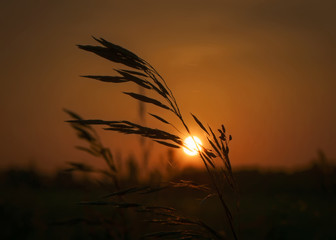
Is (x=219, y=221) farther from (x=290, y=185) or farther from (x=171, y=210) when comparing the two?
(x=171, y=210)

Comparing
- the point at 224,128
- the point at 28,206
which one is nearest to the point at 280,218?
the point at 224,128

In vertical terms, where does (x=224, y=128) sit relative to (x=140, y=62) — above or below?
below

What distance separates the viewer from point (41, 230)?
4391 millimetres

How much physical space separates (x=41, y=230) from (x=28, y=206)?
6.44ft

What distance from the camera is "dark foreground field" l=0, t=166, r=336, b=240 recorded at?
8.70 ft

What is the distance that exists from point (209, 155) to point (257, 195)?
5857 millimetres

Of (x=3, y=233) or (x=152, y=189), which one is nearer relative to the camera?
(x=152, y=189)

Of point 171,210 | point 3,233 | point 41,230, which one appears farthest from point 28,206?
point 171,210

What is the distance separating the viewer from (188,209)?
15.7ft

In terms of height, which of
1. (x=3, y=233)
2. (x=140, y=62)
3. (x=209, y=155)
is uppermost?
(x=140, y=62)

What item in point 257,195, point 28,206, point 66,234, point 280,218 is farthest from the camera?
point 257,195

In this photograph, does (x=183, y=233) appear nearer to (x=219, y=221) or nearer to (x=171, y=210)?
(x=171, y=210)

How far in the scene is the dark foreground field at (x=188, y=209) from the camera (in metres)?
2.65

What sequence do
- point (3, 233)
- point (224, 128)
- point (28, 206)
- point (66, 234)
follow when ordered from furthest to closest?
1. point (28, 206)
2. point (3, 233)
3. point (66, 234)
4. point (224, 128)
